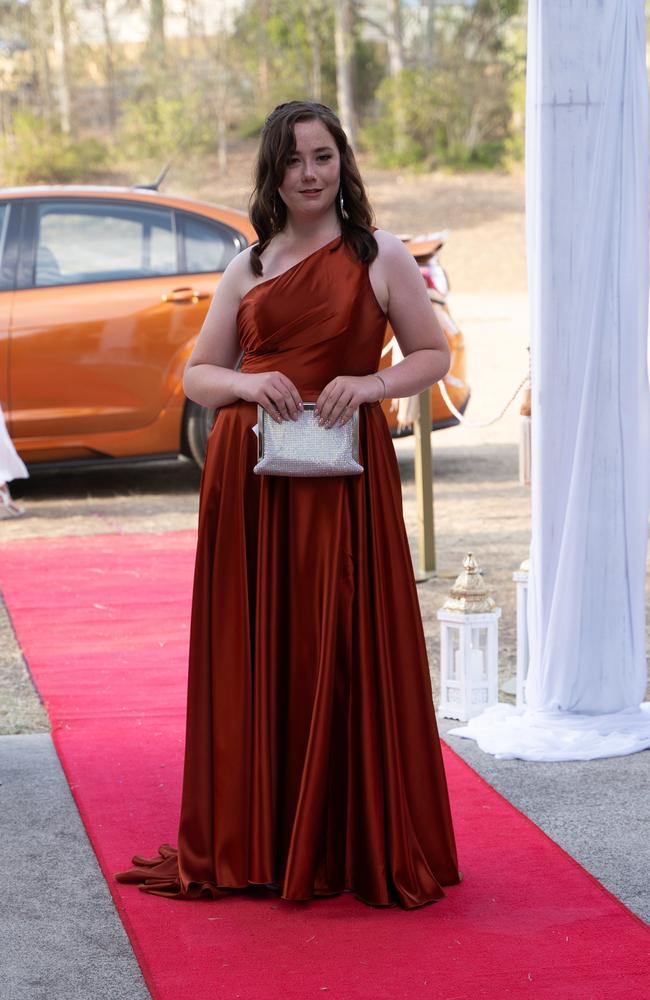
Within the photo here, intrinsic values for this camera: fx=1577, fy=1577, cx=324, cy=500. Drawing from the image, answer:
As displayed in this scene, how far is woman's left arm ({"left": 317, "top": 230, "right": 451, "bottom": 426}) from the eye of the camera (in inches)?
141

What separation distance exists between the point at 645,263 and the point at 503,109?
4106 centimetres

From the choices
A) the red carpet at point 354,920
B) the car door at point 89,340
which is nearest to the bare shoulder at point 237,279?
the red carpet at point 354,920

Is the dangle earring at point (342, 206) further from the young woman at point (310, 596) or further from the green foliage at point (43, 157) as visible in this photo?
the green foliage at point (43, 157)

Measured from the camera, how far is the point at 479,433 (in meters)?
12.7

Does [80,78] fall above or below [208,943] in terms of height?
above

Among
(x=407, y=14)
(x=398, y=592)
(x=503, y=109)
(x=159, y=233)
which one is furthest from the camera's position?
(x=407, y=14)

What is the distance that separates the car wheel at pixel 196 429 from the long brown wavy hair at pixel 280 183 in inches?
227

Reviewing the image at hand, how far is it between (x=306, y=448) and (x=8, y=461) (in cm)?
544

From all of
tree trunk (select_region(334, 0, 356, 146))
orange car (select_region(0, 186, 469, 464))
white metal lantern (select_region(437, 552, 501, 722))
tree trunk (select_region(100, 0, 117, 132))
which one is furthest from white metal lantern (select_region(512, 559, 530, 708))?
tree trunk (select_region(100, 0, 117, 132))

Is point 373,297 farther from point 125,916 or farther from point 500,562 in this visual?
point 500,562

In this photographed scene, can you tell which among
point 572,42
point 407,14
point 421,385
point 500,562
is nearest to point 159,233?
point 500,562

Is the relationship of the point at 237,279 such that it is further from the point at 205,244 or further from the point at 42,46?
the point at 42,46

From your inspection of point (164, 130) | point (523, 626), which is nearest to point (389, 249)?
point (523, 626)

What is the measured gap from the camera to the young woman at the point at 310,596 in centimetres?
362
